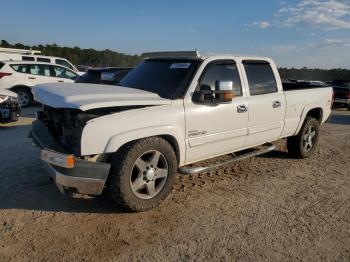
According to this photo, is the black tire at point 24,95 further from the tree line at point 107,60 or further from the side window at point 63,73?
the tree line at point 107,60

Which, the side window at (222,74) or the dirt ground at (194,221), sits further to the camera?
the side window at (222,74)

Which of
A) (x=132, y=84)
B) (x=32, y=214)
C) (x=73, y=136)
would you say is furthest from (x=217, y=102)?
(x=32, y=214)

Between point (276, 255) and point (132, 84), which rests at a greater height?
point (132, 84)

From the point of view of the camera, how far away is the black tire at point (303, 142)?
702cm

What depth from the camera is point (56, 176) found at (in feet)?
13.1

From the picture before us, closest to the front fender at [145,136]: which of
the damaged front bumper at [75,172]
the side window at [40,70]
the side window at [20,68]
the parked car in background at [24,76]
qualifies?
the damaged front bumper at [75,172]

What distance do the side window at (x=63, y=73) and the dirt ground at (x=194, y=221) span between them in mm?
10200

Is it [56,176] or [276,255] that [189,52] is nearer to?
[56,176]

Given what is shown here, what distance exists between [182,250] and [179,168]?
4.53 ft

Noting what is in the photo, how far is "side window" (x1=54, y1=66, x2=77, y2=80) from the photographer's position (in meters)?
15.8

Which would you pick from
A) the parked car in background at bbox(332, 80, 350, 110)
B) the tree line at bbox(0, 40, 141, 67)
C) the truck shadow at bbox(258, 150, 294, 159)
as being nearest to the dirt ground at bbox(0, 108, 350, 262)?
the truck shadow at bbox(258, 150, 294, 159)

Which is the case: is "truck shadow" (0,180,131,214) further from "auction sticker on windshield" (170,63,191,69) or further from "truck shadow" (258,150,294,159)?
"truck shadow" (258,150,294,159)

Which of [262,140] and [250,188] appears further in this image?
[262,140]

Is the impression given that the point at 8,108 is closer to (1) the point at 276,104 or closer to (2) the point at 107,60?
(1) the point at 276,104
